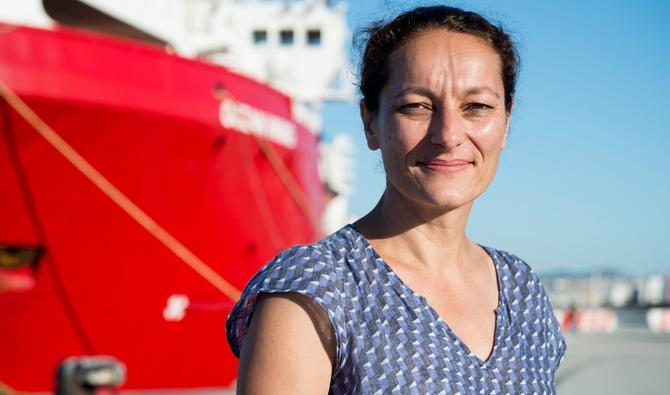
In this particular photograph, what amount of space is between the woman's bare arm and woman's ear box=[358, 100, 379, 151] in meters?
0.44

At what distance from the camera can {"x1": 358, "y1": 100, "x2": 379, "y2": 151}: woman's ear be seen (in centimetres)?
171

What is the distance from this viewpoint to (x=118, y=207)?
8383 mm

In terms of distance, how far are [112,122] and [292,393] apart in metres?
7.38

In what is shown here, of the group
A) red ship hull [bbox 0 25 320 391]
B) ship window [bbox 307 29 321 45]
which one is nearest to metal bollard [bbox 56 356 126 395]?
red ship hull [bbox 0 25 320 391]

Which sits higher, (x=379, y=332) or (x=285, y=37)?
(x=285, y=37)

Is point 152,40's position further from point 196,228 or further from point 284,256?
point 284,256

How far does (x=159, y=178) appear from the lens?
8805mm

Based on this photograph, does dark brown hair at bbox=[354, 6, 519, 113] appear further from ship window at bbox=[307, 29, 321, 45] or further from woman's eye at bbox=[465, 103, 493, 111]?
ship window at bbox=[307, 29, 321, 45]

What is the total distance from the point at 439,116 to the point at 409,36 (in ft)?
0.53

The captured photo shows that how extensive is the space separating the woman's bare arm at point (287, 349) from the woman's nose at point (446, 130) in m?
0.40

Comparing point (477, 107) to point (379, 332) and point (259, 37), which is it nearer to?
point (379, 332)

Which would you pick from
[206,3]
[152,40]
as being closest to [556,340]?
[152,40]

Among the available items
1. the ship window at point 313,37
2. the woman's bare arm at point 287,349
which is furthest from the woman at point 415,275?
the ship window at point 313,37

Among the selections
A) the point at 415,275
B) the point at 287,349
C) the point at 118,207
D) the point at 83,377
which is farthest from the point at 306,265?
the point at 118,207
